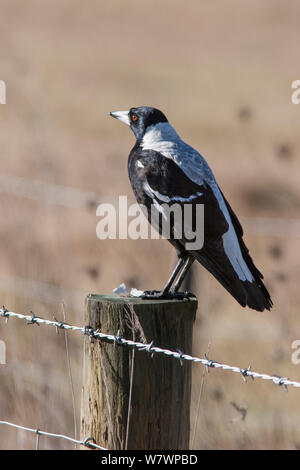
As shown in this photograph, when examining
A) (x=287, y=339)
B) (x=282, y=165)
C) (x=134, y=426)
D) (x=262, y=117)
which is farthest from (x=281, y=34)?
(x=134, y=426)

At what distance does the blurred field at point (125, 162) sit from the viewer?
4.71m

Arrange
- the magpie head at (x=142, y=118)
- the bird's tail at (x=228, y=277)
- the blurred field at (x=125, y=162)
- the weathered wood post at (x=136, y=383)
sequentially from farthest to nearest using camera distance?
the blurred field at (x=125, y=162) < the magpie head at (x=142, y=118) < the bird's tail at (x=228, y=277) < the weathered wood post at (x=136, y=383)

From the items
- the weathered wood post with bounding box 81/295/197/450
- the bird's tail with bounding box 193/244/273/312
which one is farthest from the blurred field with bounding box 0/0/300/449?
the weathered wood post with bounding box 81/295/197/450

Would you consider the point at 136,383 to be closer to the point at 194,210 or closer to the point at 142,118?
the point at 194,210

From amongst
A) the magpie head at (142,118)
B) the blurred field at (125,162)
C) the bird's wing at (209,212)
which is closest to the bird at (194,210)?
the bird's wing at (209,212)

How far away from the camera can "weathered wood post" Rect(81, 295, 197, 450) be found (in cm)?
264

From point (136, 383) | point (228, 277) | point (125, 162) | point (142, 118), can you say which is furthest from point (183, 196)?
point (125, 162)

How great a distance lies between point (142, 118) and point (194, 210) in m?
0.77

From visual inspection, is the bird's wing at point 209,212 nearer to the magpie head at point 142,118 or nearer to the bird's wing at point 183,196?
the bird's wing at point 183,196

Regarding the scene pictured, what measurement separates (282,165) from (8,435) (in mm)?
8839

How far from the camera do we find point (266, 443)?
16.2ft

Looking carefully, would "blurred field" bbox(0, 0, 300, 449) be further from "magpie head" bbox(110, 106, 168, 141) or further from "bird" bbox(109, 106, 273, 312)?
"magpie head" bbox(110, 106, 168, 141)

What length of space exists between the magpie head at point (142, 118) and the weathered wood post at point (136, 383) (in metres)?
1.62

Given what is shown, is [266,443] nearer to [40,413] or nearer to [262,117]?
[40,413]
